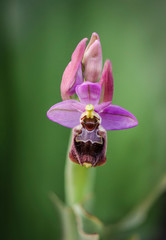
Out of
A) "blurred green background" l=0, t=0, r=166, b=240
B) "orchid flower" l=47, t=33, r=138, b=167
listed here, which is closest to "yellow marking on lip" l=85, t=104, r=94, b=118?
"orchid flower" l=47, t=33, r=138, b=167

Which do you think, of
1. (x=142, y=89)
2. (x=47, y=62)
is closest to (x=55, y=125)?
(x=47, y=62)

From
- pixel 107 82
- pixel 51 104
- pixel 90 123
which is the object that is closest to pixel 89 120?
pixel 90 123

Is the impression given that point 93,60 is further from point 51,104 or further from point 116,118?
point 51,104

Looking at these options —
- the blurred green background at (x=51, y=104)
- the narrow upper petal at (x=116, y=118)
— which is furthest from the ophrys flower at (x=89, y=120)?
the blurred green background at (x=51, y=104)

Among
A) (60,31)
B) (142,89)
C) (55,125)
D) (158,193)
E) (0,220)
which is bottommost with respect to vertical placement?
(0,220)

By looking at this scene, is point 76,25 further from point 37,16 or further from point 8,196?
point 8,196

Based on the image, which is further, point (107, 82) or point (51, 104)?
point (51, 104)
